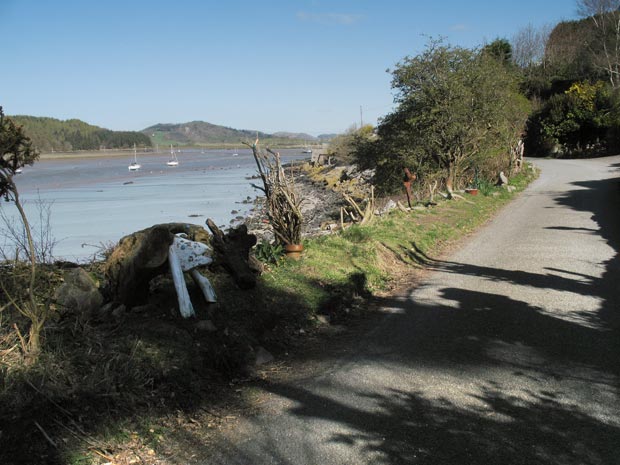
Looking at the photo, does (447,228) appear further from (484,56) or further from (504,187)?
(484,56)

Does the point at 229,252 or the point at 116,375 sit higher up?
the point at 229,252

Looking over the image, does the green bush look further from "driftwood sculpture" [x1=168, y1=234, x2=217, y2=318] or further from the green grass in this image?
"driftwood sculpture" [x1=168, y1=234, x2=217, y2=318]

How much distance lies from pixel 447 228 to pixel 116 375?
37.2ft

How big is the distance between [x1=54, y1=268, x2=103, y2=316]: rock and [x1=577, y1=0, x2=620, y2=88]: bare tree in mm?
58236

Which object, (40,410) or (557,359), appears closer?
(40,410)

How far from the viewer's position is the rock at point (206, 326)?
6054 millimetres

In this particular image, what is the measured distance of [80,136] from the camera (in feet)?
495

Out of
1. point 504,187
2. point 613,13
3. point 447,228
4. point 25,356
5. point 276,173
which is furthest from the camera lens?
point 613,13

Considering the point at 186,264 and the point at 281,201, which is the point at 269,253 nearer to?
the point at 281,201

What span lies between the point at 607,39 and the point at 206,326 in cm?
6316

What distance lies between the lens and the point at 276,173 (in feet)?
30.3

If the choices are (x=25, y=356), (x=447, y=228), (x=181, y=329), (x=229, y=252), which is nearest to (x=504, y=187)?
(x=447, y=228)


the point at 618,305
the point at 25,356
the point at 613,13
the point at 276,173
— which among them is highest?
the point at 613,13

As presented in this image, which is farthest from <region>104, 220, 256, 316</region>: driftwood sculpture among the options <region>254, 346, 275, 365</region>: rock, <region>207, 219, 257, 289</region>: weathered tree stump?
<region>254, 346, 275, 365</region>: rock
